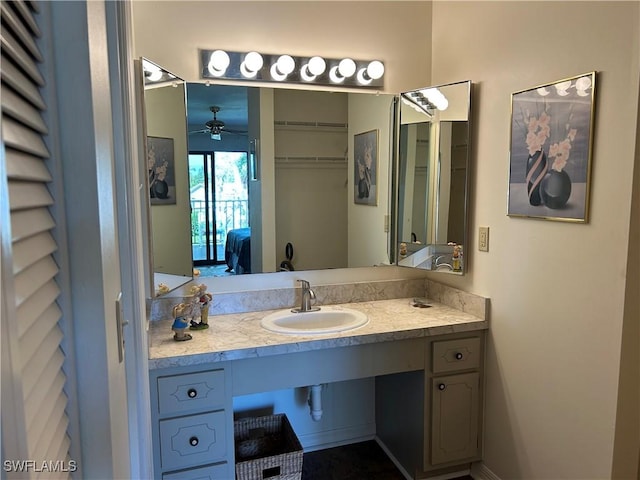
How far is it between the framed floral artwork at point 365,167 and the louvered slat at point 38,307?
1.86 metres

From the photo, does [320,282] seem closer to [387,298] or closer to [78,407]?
[387,298]

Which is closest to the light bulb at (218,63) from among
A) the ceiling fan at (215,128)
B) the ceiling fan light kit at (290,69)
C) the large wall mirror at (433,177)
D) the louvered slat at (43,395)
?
the ceiling fan light kit at (290,69)

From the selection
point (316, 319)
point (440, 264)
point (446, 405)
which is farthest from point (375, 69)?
point (446, 405)

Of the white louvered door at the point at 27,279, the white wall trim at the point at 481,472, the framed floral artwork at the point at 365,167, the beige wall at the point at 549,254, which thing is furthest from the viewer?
the framed floral artwork at the point at 365,167

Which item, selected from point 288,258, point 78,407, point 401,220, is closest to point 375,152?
point 401,220

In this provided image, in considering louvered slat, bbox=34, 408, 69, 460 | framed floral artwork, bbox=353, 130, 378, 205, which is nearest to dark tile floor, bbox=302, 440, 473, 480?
framed floral artwork, bbox=353, 130, 378, 205

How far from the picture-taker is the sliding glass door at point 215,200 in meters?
2.07

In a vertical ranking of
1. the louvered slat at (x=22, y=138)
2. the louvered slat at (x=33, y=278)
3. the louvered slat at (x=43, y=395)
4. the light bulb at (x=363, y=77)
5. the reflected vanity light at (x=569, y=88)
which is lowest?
the louvered slat at (x=43, y=395)

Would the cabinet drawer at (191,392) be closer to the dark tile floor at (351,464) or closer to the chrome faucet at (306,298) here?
the chrome faucet at (306,298)

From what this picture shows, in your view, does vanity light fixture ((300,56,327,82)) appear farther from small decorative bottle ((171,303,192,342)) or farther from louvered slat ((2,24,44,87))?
louvered slat ((2,24,44,87))

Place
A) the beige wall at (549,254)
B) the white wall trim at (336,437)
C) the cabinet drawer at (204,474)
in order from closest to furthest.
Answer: the beige wall at (549,254)
the cabinet drawer at (204,474)
the white wall trim at (336,437)

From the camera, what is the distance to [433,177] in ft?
7.45

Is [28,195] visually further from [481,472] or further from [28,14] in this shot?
[481,472]

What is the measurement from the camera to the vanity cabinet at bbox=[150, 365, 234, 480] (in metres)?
1.66
